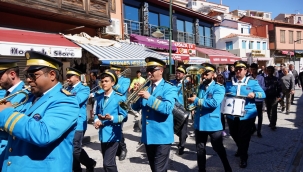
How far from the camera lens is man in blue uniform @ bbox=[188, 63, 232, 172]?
3994 mm

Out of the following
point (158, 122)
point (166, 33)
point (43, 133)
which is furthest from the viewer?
point (166, 33)

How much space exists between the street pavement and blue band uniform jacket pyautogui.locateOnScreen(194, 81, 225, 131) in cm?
98

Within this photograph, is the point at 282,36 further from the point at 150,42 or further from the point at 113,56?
the point at 113,56

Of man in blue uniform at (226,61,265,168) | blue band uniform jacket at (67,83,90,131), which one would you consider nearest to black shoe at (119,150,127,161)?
blue band uniform jacket at (67,83,90,131)

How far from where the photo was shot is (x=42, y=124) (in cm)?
176

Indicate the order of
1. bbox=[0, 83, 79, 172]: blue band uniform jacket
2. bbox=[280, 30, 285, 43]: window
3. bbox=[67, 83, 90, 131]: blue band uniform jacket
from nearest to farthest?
1. bbox=[0, 83, 79, 172]: blue band uniform jacket
2. bbox=[67, 83, 90, 131]: blue band uniform jacket
3. bbox=[280, 30, 285, 43]: window

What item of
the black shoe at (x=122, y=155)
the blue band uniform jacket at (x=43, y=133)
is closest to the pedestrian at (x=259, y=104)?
the black shoe at (x=122, y=155)

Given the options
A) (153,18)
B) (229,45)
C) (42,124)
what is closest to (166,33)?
(153,18)

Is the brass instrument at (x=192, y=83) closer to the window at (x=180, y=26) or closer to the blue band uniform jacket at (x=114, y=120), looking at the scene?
the blue band uniform jacket at (x=114, y=120)

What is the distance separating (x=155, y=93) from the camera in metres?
3.33

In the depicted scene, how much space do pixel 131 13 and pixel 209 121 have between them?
1291cm

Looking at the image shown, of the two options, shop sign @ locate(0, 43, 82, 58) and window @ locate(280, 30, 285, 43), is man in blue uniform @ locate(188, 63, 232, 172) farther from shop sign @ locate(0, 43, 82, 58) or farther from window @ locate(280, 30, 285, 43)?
window @ locate(280, 30, 285, 43)

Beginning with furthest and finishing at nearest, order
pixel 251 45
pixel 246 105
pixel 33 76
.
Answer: pixel 251 45 → pixel 246 105 → pixel 33 76

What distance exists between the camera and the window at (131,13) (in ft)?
50.0
